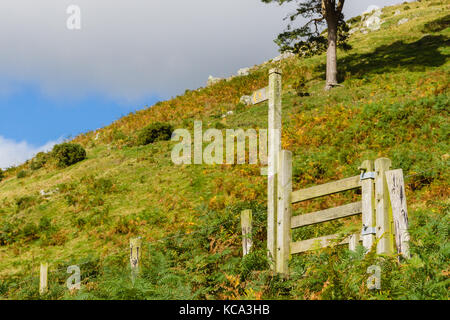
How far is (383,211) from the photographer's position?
19.4 feet

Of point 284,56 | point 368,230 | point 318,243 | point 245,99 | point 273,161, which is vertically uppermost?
point 284,56

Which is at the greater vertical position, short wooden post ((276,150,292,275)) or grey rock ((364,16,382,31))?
grey rock ((364,16,382,31))

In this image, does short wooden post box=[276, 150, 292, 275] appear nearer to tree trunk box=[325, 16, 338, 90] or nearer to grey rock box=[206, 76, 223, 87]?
tree trunk box=[325, 16, 338, 90]

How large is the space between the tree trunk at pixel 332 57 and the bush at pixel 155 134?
9843mm

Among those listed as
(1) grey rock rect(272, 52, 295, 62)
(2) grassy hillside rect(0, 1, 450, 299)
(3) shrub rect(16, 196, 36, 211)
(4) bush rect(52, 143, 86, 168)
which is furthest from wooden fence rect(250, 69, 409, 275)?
(1) grey rock rect(272, 52, 295, 62)

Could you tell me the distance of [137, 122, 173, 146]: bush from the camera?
2473 centimetres

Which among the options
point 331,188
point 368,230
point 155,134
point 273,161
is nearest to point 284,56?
point 155,134

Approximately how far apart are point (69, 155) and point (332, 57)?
16.7 meters

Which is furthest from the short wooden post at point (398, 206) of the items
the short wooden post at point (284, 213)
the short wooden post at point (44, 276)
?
the short wooden post at point (44, 276)

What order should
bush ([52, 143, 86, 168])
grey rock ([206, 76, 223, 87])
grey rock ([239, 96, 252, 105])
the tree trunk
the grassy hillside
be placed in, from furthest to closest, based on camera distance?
grey rock ([206, 76, 223, 87]) → grey rock ([239, 96, 252, 105]) → the tree trunk → bush ([52, 143, 86, 168]) → the grassy hillside

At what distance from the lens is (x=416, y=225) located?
8609 millimetres

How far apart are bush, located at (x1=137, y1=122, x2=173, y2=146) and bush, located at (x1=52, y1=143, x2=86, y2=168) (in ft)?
11.6

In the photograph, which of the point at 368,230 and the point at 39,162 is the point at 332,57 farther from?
the point at 368,230
